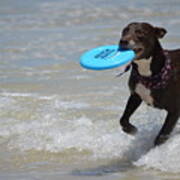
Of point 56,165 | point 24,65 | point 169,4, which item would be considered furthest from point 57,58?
point 169,4

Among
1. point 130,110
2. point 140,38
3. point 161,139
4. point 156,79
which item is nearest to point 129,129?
point 130,110

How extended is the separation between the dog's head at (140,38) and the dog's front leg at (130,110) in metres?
0.54

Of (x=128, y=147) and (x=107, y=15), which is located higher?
(x=128, y=147)

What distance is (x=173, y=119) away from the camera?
7.48 m

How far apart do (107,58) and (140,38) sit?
0.45m

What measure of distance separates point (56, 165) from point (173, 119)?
1274 mm

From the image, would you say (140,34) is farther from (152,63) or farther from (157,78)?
(157,78)

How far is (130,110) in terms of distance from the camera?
779 cm

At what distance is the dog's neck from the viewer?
7.42m

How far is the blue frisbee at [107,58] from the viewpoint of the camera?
709cm

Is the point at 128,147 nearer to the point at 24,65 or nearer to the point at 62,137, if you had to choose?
the point at 62,137

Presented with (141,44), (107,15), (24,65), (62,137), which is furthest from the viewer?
(107,15)

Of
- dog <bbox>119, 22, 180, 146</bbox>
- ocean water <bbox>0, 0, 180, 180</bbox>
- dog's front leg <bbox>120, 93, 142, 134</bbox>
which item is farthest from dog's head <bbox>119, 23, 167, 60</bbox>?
ocean water <bbox>0, 0, 180, 180</bbox>

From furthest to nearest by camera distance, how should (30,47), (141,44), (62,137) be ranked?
(30,47), (62,137), (141,44)
